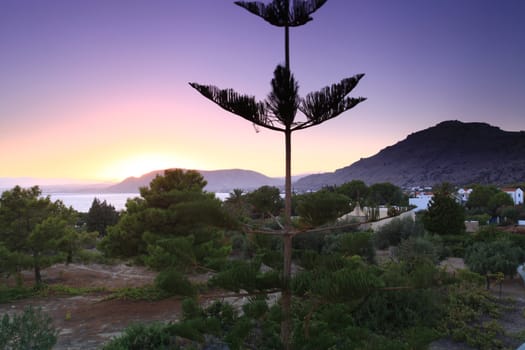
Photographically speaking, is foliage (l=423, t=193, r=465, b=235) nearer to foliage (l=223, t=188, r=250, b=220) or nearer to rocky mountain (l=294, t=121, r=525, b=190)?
foliage (l=223, t=188, r=250, b=220)

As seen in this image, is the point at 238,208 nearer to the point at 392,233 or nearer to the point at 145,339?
the point at 145,339

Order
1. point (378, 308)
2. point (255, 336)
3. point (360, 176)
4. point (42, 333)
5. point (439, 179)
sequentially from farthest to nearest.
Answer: point (360, 176) → point (439, 179) → point (378, 308) → point (255, 336) → point (42, 333)

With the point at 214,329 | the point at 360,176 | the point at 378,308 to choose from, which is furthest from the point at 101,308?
the point at 360,176

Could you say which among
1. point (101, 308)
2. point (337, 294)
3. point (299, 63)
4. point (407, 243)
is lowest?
point (101, 308)

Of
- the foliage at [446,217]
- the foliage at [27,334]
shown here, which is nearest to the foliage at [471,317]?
the foliage at [27,334]

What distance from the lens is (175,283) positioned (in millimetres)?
2602

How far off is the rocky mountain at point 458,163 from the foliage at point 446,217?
251 feet

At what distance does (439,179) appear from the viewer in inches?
5044

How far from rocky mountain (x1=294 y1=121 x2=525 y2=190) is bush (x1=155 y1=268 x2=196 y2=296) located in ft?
323

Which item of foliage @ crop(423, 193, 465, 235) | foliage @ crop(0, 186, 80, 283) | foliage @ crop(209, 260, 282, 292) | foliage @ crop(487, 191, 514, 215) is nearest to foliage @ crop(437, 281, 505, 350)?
foliage @ crop(209, 260, 282, 292)

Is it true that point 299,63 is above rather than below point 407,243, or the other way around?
above

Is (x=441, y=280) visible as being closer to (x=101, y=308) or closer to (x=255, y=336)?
(x=255, y=336)

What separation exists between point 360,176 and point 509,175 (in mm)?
79163

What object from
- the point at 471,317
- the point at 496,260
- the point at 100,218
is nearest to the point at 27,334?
the point at 471,317
